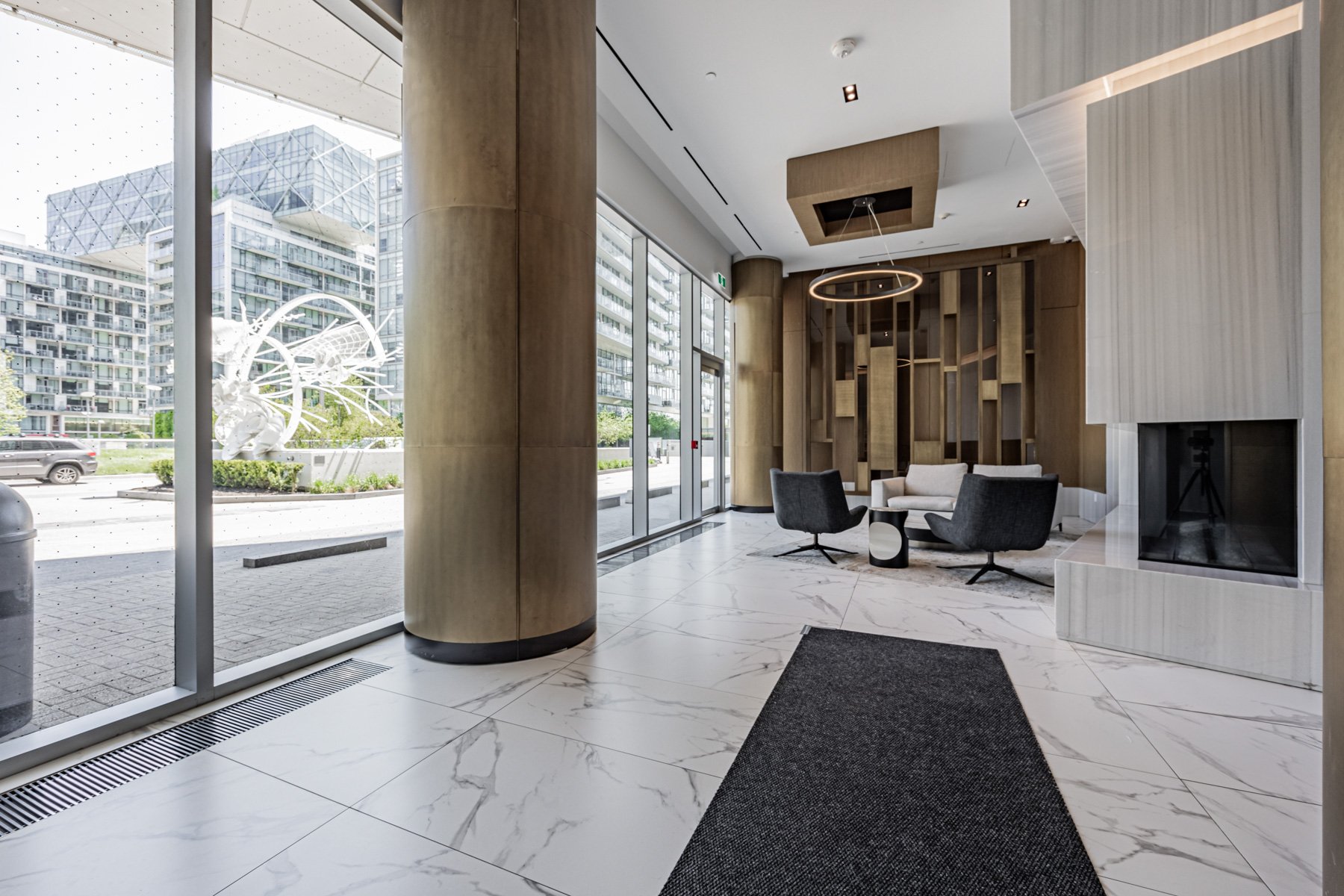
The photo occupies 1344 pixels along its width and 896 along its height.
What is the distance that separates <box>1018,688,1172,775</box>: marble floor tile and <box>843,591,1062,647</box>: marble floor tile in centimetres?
77

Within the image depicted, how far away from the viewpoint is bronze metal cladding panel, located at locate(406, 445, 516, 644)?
3.29m

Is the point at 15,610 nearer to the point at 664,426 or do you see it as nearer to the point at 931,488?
the point at 664,426

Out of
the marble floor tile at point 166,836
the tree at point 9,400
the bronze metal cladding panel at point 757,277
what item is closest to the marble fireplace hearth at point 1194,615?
the marble floor tile at point 166,836

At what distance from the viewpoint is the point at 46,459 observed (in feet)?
8.24

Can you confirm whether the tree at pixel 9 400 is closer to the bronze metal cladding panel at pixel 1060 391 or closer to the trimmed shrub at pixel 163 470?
the trimmed shrub at pixel 163 470

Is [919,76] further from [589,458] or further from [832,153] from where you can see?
[589,458]

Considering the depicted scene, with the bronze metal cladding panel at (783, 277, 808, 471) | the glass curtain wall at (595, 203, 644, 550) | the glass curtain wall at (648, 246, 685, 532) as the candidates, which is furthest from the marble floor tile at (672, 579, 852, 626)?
the bronze metal cladding panel at (783, 277, 808, 471)

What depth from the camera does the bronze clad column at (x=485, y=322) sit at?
3.26 metres

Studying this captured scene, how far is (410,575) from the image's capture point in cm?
344

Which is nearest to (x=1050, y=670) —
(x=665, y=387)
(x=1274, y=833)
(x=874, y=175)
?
(x=1274, y=833)

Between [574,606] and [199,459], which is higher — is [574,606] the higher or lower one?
the lower one

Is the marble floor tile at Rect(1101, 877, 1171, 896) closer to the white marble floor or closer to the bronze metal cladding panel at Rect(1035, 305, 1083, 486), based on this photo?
the white marble floor

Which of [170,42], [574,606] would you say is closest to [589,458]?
[574,606]

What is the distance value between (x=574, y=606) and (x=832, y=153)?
5.55 m
